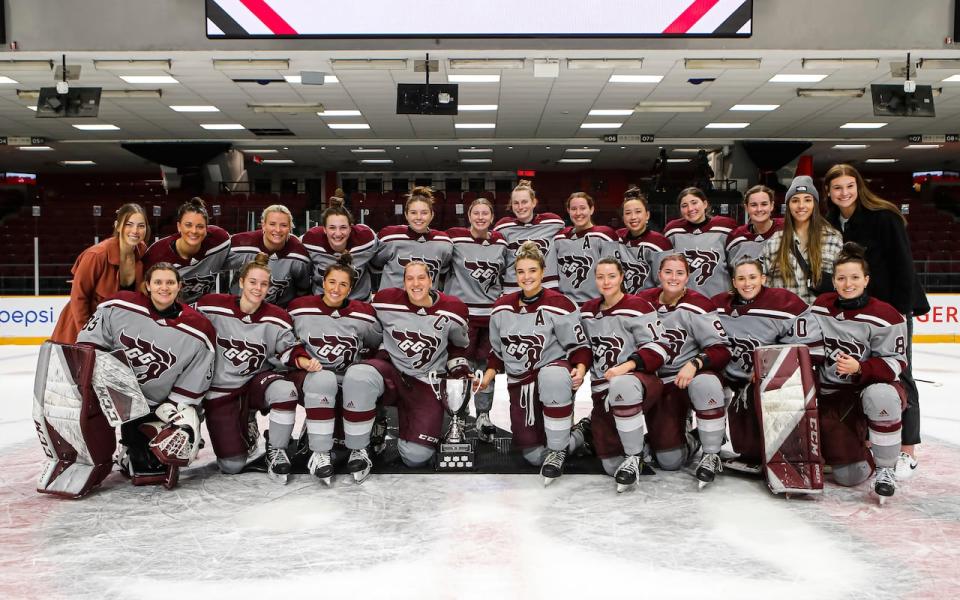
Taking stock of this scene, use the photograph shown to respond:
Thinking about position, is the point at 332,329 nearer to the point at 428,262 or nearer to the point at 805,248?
the point at 428,262

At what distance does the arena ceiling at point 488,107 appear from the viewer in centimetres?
788

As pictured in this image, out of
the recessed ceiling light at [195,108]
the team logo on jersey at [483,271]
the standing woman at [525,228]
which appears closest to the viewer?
the team logo on jersey at [483,271]

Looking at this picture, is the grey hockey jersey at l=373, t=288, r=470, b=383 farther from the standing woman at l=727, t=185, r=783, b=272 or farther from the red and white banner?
the red and white banner

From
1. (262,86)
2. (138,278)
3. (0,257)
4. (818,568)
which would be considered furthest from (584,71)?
(0,257)

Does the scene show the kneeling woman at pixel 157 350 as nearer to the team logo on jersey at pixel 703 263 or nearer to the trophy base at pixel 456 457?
the trophy base at pixel 456 457

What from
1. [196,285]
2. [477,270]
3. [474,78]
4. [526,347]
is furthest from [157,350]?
[474,78]

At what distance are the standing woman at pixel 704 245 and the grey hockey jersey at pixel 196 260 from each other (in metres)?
2.53

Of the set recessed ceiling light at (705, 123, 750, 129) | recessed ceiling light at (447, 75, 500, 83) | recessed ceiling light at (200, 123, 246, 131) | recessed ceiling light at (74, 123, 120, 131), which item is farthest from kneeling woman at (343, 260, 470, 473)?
recessed ceiling light at (74, 123, 120, 131)

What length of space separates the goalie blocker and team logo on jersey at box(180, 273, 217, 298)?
9.49 feet

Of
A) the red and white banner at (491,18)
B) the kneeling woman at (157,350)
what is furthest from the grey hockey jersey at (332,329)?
the red and white banner at (491,18)

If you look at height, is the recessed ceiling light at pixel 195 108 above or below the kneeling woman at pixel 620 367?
above

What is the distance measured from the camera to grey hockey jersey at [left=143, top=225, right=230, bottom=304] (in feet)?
12.3

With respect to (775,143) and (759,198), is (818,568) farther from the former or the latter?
(775,143)

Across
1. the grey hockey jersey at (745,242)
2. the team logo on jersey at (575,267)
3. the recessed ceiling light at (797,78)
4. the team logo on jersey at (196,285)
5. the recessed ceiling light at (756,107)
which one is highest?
the recessed ceiling light at (756,107)
